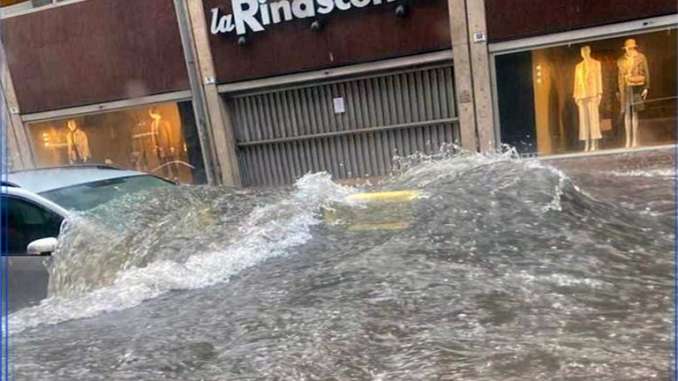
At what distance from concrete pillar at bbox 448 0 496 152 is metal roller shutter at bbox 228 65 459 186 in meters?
0.27

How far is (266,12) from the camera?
34.3 feet

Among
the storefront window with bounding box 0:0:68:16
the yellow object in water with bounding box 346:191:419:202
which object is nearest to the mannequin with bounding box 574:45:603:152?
the yellow object in water with bounding box 346:191:419:202

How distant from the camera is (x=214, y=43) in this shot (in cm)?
1101

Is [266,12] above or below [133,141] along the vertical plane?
above

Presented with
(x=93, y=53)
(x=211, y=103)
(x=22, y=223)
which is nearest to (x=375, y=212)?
(x=22, y=223)

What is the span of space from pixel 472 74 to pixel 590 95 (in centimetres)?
194

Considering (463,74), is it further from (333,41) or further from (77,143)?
(77,143)

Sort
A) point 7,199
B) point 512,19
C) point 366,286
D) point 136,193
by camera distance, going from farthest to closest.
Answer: point 512,19
point 136,193
point 7,199
point 366,286

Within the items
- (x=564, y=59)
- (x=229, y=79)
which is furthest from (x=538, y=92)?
(x=229, y=79)

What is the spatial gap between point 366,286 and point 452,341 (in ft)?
2.77

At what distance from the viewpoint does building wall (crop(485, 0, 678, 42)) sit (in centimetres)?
878

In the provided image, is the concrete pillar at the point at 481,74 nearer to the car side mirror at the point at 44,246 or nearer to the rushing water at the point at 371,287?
the rushing water at the point at 371,287

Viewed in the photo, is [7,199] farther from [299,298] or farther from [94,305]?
[299,298]

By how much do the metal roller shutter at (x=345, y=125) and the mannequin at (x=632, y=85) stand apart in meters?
2.63
